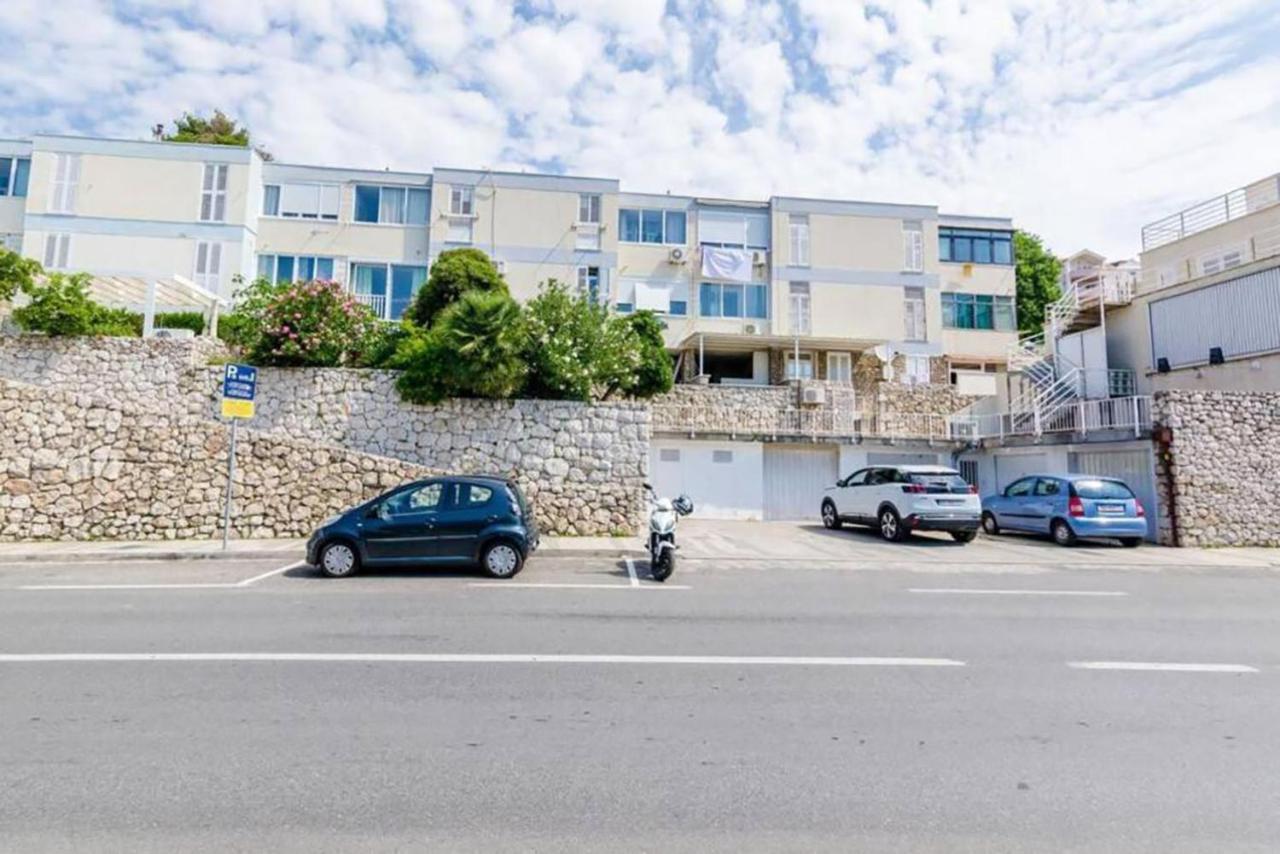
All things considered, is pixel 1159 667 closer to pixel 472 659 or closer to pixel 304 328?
pixel 472 659

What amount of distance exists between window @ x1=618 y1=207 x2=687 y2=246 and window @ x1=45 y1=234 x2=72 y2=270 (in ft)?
71.5

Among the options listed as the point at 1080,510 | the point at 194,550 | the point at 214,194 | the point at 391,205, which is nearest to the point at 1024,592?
the point at 1080,510

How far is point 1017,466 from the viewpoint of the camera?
2169 cm

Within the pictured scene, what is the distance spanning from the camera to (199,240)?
87.7 feet

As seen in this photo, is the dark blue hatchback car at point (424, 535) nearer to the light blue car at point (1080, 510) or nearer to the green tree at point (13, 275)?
the light blue car at point (1080, 510)

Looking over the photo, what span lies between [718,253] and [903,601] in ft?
78.2

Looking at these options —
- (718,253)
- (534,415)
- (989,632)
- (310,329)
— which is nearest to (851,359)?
(718,253)

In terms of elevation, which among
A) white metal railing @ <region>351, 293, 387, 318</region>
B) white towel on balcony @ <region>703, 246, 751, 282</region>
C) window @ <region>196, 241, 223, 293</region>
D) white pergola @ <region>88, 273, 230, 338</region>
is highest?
white towel on balcony @ <region>703, 246, 751, 282</region>

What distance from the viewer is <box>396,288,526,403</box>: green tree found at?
15.4 metres

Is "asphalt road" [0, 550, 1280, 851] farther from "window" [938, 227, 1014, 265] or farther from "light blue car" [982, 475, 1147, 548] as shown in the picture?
"window" [938, 227, 1014, 265]

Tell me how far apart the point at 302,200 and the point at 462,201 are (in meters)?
6.59

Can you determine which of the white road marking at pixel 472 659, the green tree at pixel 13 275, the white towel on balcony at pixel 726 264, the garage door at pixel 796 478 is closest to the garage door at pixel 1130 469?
the garage door at pixel 796 478

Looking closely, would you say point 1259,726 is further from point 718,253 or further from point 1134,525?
point 718,253

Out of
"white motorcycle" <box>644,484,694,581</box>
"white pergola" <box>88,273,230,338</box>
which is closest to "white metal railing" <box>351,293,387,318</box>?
"white pergola" <box>88,273,230,338</box>
